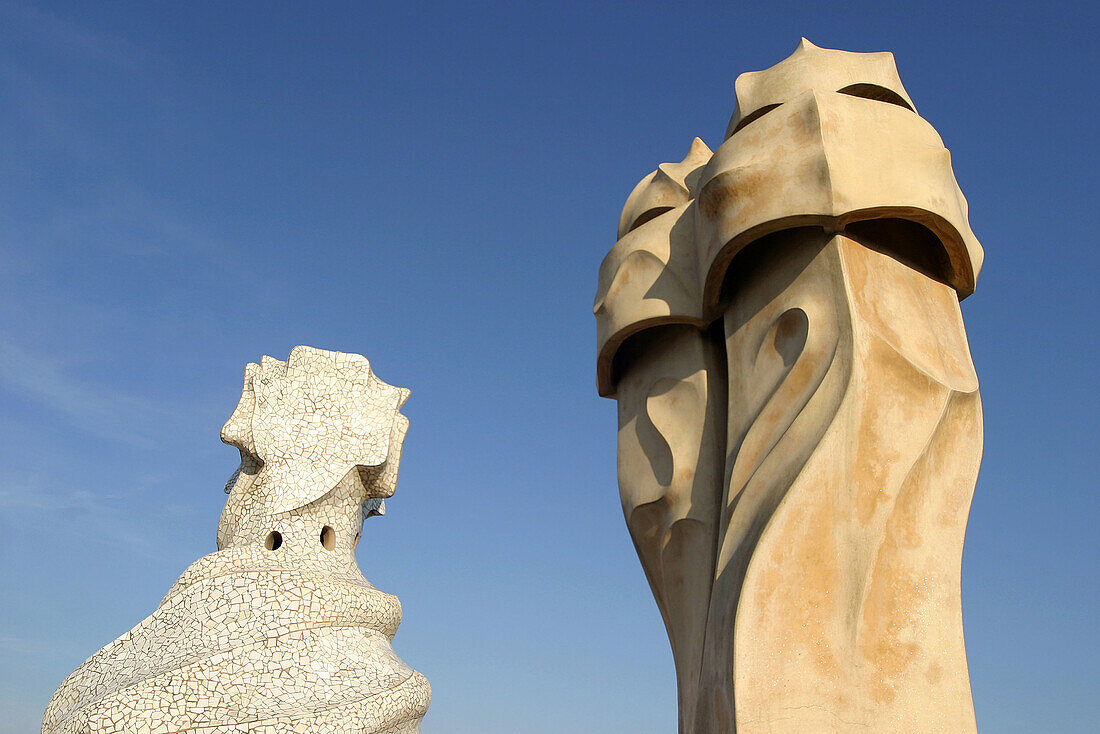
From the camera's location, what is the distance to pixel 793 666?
17.6ft

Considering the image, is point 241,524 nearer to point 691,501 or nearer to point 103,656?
point 103,656

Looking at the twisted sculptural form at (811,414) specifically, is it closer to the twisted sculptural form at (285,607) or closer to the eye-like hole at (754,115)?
the eye-like hole at (754,115)

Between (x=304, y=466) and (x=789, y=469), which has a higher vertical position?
(x=304, y=466)

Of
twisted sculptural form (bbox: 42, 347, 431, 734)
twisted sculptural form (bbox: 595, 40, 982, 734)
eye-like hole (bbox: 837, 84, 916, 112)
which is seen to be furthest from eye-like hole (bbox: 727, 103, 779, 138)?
twisted sculptural form (bbox: 42, 347, 431, 734)

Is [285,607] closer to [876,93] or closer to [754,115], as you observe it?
[754,115]

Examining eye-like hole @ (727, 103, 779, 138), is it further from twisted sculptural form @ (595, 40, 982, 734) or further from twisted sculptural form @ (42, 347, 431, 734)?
twisted sculptural form @ (42, 347, 431, 734)

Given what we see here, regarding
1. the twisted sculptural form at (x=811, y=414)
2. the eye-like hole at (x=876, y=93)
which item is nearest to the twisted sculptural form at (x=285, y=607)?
the twisted sculptural form at (x=811, y=414)

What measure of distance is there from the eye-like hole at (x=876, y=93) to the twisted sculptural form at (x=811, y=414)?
0.04ft

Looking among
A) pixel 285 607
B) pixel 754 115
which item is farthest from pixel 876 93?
pixel 285 607

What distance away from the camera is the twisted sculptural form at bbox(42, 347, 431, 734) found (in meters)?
6.42

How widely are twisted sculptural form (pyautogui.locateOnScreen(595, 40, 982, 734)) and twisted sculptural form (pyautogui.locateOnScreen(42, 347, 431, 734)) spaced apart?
2083 millimetres

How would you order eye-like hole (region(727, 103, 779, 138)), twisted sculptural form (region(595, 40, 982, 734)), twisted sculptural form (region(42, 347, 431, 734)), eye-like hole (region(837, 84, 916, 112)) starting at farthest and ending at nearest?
eye-like hole (region(727, 103, 779, 138)), eye-like hole (region(837, 84, 916, 112)), twisted sculptural form (region(42, 347, 431, 734)), twisted sculptural form (region(595, 40, 982, 734))

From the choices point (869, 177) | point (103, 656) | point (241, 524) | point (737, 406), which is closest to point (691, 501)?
point (737, 406)

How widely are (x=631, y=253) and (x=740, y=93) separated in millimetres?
1325
